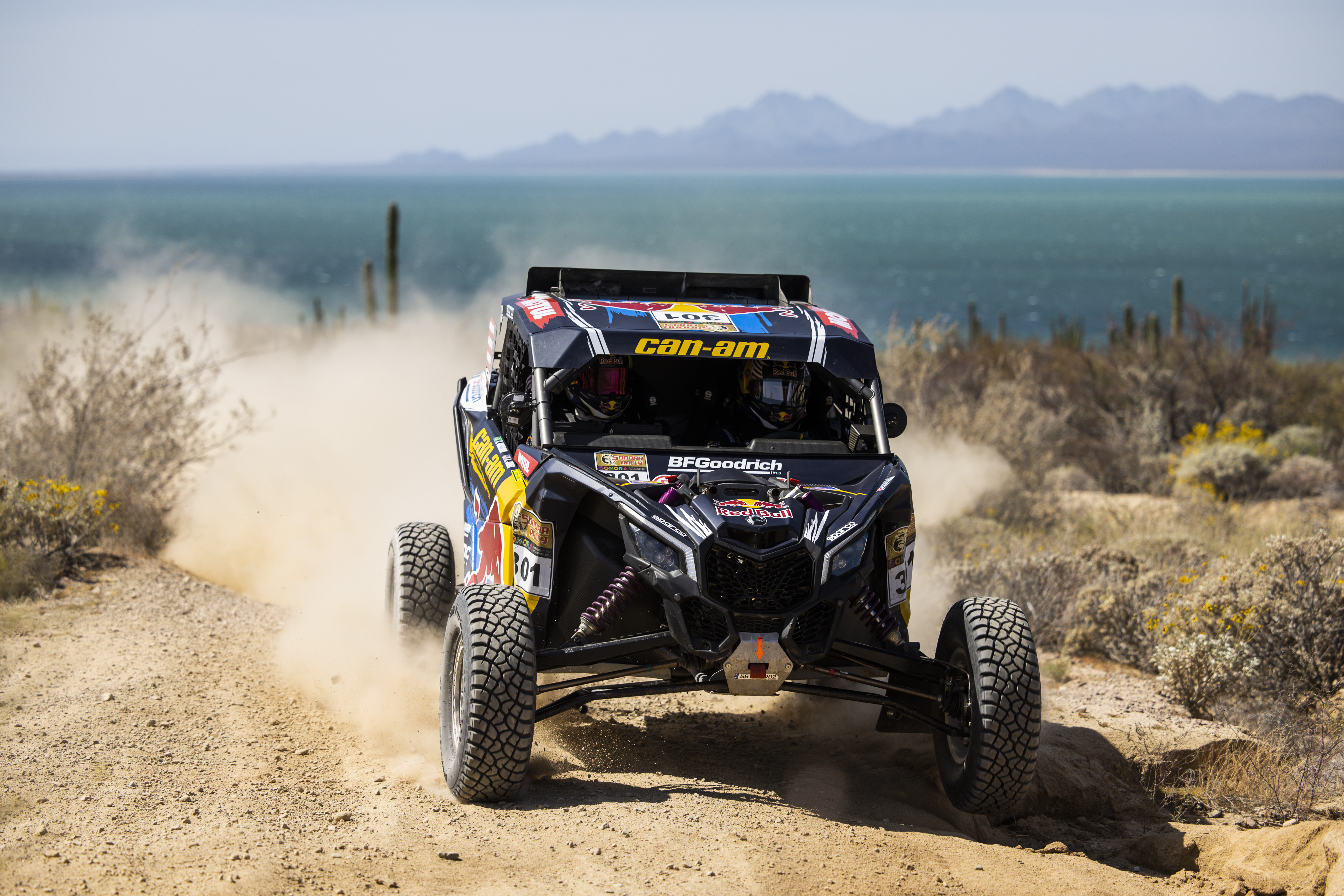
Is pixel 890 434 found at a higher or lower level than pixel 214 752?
higher

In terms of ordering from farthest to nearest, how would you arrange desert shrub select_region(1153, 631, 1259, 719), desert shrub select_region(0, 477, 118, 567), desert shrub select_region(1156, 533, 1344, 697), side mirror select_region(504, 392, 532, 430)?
desert shrub select_region(0, 477, 118, 567) < desert shrub select_region(1156, 533, 1344, 697) < desert shrub select_region(1153, 631, 1259, 719) < side mirror select_region(504, 392, 532, 430)

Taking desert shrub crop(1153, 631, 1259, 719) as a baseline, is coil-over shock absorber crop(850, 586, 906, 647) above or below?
above

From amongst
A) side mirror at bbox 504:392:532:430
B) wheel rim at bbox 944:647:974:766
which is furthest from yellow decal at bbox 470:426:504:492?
wheel rim at bbox 944:647:974:766

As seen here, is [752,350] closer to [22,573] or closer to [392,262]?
[22,573]

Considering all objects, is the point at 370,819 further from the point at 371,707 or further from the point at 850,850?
the point at 850,850

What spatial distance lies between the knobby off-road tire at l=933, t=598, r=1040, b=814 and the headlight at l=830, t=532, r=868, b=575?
74 cm

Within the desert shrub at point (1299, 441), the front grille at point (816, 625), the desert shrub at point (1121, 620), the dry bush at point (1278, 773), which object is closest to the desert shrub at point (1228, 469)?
the desert shrub at point (1299, 441)

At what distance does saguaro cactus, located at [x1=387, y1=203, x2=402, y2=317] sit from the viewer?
3005 cm

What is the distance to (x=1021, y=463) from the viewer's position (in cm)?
1577

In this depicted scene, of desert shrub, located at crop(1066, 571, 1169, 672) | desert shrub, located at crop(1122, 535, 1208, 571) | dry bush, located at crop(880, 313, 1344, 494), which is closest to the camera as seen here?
desert shrub, located at crop(1066, 571, 1169, 672)

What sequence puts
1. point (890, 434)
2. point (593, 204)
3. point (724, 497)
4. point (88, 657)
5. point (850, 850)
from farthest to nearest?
point (593, 204), point (88, 657), point (890, 434), point (724, 497), point (850, 850)

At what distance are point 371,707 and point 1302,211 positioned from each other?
204403 mm

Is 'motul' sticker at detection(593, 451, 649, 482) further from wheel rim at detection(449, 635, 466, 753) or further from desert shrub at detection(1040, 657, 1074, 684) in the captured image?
desert shrub at detection(1040, 657, 1074, 684)

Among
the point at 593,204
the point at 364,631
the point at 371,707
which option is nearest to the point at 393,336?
the point at 364,631
